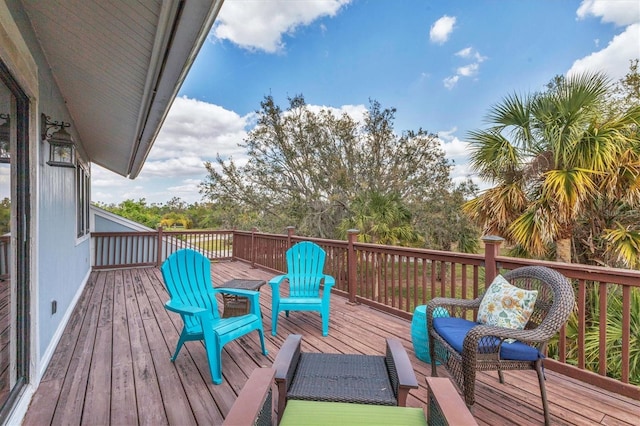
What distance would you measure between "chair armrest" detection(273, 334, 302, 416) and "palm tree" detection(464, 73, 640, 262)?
3.72 metres

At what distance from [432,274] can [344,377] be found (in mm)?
1949

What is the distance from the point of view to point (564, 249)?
4.07m

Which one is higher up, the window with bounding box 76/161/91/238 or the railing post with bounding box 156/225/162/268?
the window with bounding box 76/161/91/238

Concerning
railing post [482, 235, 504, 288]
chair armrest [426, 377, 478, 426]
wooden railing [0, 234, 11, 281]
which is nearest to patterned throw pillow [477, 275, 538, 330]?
railing post [482, 235, 504, 288]

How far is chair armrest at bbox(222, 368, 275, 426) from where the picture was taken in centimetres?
96

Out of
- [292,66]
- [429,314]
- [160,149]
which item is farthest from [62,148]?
[160,149]

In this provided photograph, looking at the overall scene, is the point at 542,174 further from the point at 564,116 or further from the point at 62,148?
the point at 62,148

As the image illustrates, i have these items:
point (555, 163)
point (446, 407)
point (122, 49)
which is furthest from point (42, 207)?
point (555, 163)

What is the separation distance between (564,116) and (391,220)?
3388mm

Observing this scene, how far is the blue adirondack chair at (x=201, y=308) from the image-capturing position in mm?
2266

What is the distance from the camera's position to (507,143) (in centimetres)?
471

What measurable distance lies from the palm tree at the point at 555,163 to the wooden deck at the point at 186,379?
2308 mm

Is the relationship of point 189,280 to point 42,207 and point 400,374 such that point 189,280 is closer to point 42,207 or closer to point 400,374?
point 42,207

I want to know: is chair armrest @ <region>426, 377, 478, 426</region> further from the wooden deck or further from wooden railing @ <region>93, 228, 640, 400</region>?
wooden railing @ <region>93, 228, 640, 400</region>
